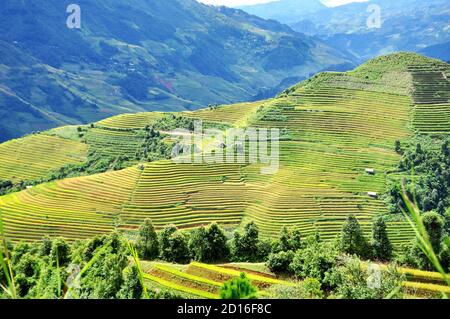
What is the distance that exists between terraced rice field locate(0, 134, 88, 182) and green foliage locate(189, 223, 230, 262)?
235 feet

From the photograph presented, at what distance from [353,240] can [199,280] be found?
1711 centimetres

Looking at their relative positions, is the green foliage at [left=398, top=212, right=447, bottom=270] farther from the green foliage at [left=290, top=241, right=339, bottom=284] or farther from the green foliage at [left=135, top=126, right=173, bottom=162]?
the green foliage at [left=135, top=126, right=173, bottom=162]

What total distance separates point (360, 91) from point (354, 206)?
54.2m

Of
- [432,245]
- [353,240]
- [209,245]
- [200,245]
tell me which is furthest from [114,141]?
[432,245]

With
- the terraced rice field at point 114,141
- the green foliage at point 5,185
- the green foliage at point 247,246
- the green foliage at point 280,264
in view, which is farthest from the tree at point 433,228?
the green foliage at point 5,185

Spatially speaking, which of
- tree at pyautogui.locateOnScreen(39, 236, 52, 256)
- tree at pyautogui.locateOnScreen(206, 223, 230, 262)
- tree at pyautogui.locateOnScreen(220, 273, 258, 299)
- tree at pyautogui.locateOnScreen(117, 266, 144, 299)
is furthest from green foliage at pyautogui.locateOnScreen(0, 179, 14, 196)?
tree at pyautogui.locateOnScreen(220, 273, 258, 299)

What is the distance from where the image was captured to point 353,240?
42.0 meters

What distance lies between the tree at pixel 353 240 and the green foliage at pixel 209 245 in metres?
10.6

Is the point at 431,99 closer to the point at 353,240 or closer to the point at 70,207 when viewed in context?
the point at 353,240

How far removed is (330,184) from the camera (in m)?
79.2
